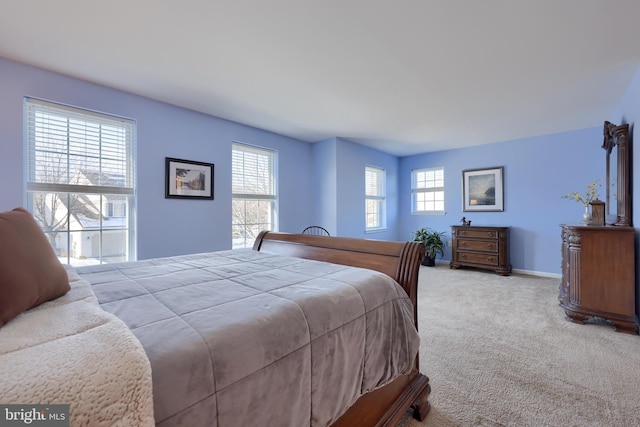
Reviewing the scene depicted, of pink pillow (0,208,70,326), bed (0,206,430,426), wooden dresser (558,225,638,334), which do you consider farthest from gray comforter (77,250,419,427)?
wooden dresser (558,225,638,334)

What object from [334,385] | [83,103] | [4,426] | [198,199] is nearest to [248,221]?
[198,199]

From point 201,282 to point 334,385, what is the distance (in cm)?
75

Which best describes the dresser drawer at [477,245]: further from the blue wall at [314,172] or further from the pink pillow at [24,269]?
the pink pillow at [24,269]

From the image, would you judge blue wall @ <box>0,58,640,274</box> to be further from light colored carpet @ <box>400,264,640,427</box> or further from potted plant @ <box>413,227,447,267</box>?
light colored carpet @ <box>400,264,640,427</box>

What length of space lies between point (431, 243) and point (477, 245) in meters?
0.85

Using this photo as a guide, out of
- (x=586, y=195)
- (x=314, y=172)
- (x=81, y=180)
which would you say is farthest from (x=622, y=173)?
(x=81, y=180)

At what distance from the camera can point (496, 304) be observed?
318 cm

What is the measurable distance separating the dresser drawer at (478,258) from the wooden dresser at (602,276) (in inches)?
76.4

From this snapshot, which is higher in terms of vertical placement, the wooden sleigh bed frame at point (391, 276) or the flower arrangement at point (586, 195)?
the flower arrangement at point (586, 195)

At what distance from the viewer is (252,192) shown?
4172mm

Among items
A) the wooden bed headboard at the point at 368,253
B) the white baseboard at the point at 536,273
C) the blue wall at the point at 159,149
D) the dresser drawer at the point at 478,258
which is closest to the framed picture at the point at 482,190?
the dresser drawer at the point at 478,258

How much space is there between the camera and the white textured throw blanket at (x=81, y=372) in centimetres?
47

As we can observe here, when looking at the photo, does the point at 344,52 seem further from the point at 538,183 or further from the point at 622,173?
the point at 538,183

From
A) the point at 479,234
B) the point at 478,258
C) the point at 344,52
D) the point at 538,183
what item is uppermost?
the point at 344,52
